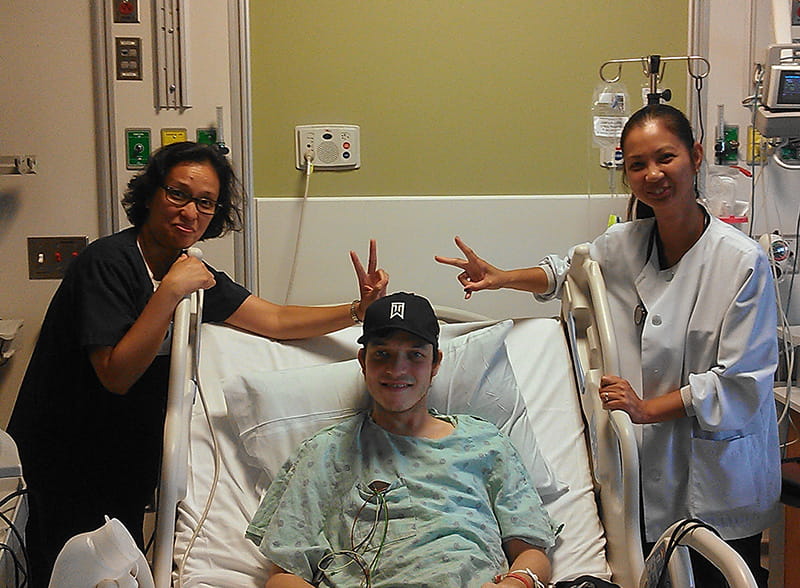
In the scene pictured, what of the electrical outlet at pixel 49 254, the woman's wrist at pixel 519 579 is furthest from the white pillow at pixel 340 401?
the electrical outlet at pixel 49 254

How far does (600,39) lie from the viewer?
9.57 feet

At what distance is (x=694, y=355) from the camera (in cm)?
195

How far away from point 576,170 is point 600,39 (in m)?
0.44

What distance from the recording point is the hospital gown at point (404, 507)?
1659 millimetres

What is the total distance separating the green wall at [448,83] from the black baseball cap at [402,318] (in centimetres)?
115

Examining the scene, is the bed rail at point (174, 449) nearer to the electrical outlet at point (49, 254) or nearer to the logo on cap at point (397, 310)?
the logo on cap at point (397, 310)

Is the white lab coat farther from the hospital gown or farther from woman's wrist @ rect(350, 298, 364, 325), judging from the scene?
woman's wrist @ rect(350, 298, 364, 325)

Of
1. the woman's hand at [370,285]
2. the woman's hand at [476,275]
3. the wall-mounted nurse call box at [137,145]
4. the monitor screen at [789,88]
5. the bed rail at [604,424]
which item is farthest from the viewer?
the wall-mounted nurse call box at [137,145]

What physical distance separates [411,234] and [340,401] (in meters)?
1.01

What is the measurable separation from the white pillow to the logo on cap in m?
0.31

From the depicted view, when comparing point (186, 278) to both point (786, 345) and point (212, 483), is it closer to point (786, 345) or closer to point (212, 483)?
point (212, 483)

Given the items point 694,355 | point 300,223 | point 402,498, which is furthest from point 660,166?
point 300,223

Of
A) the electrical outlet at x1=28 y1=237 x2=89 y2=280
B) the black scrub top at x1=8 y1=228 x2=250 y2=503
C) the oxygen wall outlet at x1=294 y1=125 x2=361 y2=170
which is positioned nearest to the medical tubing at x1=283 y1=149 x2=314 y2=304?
the oxygen wall outlet at x1=294 y1=125 x2=361 y2=170

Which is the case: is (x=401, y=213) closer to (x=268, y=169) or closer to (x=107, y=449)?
(x=268, y=169)
